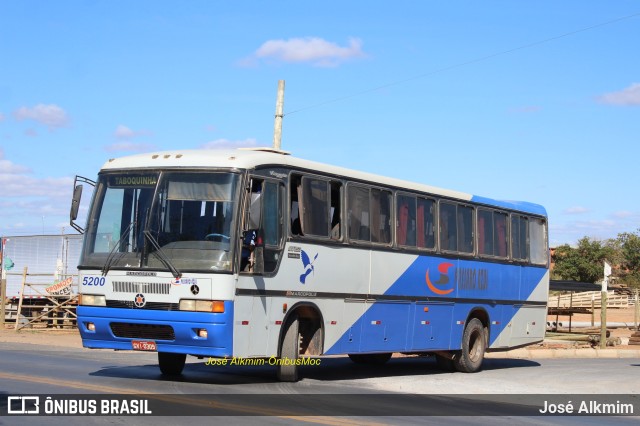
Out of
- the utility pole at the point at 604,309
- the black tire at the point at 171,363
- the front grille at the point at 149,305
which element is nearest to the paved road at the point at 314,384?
the black tire at the point at 171,363

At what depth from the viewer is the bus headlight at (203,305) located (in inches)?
542

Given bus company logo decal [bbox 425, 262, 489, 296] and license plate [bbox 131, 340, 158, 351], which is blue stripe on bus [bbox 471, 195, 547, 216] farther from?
license plate [bbox 131, 340, 158, 351]

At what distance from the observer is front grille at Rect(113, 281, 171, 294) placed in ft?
45.9

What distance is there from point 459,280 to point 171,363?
22.0ft

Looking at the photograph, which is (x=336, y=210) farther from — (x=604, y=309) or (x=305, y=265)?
(x=604, y=309)

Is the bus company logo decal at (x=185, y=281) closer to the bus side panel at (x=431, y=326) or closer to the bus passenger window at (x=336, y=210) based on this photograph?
the bus passenger window at (x=336, y=210)

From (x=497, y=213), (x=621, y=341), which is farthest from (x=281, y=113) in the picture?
(x=621, y=341)

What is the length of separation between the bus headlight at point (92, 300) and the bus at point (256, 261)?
23 millimetres

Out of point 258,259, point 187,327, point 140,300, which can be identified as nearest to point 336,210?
point 258,259

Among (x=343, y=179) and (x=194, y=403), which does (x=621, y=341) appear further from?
(x=194, y=403)

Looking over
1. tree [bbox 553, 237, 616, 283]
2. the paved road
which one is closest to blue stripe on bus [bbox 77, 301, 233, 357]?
the paved road

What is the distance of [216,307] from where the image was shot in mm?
13773

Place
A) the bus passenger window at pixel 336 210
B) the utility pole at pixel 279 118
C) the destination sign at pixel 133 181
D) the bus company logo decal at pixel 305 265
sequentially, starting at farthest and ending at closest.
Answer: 1. the utility pole at pixel 279 118
2. the bus passenger window at pixel 336 210
3. the bus company logo decal at pixel 305 265
4. the destination sign at pixel 133 181

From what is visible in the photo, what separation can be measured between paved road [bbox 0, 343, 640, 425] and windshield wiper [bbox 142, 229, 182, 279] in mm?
1592
